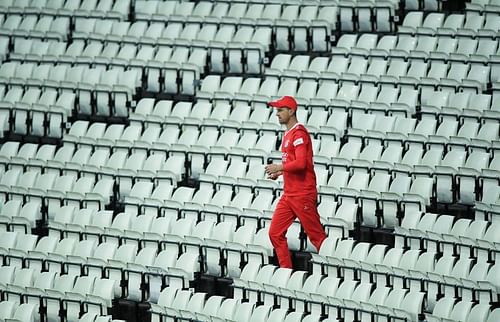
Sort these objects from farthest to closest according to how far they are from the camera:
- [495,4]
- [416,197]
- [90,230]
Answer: [495,4], [90,230], [416,197]

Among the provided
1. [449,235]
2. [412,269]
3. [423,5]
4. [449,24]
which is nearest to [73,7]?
[423,5]

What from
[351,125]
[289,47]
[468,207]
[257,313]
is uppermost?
[289,47]

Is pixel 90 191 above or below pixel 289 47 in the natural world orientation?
below

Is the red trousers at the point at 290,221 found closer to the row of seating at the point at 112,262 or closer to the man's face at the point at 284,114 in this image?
the man's face at the point at 284,114

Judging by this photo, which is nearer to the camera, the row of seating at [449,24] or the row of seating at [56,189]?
the row of seating at [56,189]

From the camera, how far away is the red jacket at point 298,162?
414 inches

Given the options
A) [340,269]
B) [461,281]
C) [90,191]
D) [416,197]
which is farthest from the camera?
[90,191]

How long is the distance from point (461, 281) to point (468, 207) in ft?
5.90

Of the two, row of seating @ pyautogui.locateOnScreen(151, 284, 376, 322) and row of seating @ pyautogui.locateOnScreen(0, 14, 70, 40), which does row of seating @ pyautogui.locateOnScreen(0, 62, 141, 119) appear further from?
row of seating @ pyautogui.locateOnScreen(151, 284, 376, 322)

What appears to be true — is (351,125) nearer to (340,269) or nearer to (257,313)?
(340,269)

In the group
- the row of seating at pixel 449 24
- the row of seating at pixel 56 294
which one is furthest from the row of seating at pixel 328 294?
the row of seating at pixel 449 24

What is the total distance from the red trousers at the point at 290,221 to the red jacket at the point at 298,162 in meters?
0.08

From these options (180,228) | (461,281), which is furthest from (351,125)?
(461,281)

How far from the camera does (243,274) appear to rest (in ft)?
34.8
